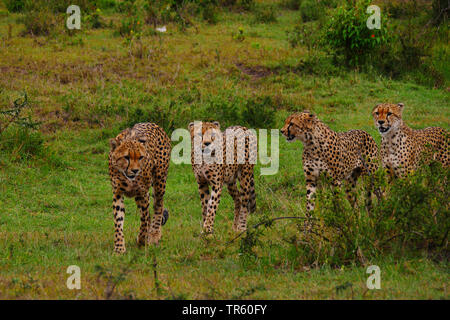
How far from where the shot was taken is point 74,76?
43.0 ft

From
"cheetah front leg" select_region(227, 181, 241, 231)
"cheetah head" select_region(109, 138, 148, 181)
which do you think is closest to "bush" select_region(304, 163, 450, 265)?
"cheetah head" select_region(109, 138, 148, 181)

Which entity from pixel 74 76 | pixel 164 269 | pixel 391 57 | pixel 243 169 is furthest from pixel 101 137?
pixel 391 57

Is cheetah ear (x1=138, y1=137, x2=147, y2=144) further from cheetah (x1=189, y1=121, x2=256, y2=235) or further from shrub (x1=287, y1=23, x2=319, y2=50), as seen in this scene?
shrub (x1=287, y1=23, x2=319, y2=50)

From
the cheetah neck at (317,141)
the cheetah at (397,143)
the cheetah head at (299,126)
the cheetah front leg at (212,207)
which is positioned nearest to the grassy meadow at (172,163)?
the cheetah front leg at (212,207)

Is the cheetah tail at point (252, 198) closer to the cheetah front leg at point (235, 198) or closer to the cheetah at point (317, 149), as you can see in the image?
the cheetah front leg at point (235, 198)

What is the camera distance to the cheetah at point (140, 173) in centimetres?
667

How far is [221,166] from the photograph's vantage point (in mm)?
7762

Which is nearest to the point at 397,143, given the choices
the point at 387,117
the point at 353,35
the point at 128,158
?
the point at 387,117

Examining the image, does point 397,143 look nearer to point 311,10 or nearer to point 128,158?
point 128,158

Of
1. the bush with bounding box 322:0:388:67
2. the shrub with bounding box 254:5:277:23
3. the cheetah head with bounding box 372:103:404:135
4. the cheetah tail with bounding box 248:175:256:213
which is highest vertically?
the shrub with bounding box 254:5:277:23

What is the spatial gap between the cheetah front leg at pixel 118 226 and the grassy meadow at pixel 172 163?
4.8 inches

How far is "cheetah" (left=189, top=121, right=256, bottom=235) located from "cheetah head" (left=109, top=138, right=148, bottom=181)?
965mm

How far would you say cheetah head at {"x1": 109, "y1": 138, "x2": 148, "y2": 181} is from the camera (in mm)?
6617
